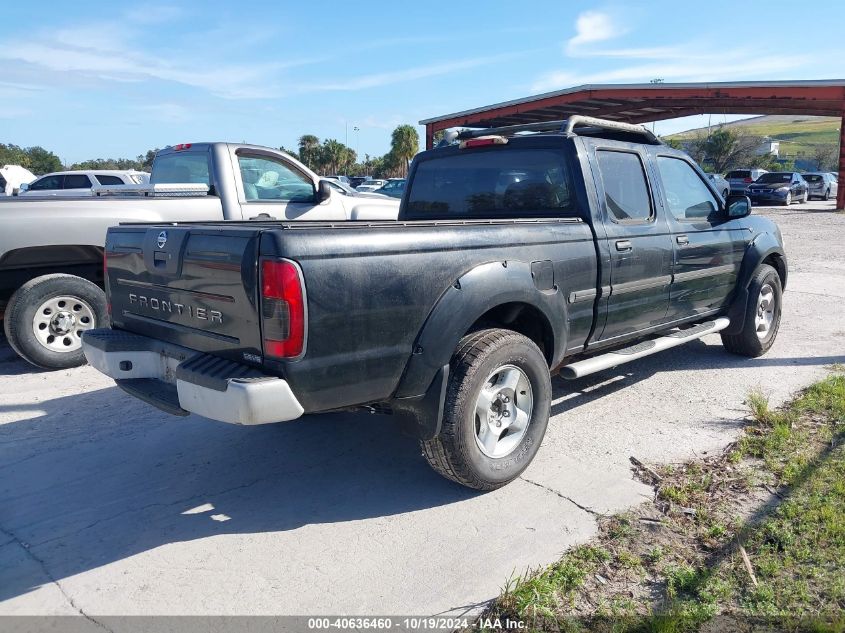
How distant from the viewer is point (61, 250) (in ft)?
20.2

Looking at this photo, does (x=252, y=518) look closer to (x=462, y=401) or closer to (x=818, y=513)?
(x=462, y=401)

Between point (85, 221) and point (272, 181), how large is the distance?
206cm

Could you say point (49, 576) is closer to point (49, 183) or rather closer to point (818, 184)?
point (49, 183)

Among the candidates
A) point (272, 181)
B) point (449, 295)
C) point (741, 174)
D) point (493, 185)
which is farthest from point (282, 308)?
point (741, 174)

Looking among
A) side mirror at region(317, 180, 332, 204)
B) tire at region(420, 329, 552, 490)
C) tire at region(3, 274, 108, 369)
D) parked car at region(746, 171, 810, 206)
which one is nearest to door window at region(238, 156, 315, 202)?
side mirror at region(317, 180, 332, 204)

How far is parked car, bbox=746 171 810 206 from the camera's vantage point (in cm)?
3266

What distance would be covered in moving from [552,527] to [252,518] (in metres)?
1.54

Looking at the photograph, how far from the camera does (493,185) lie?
5.04 metres

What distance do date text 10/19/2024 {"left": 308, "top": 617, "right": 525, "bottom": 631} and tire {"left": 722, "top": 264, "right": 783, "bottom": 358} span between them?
4.41 metres

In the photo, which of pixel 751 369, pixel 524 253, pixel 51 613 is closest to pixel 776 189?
pixel 751 369

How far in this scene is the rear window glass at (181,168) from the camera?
7.35 m

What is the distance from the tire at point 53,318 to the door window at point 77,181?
12.9 meters

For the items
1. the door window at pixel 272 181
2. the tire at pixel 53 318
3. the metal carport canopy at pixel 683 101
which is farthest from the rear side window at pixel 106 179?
the metal carport canopy at pixel 683 101

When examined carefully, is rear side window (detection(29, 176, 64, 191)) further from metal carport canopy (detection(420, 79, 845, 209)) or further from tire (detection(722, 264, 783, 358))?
tire (detection(722, 264, 783, 358))
